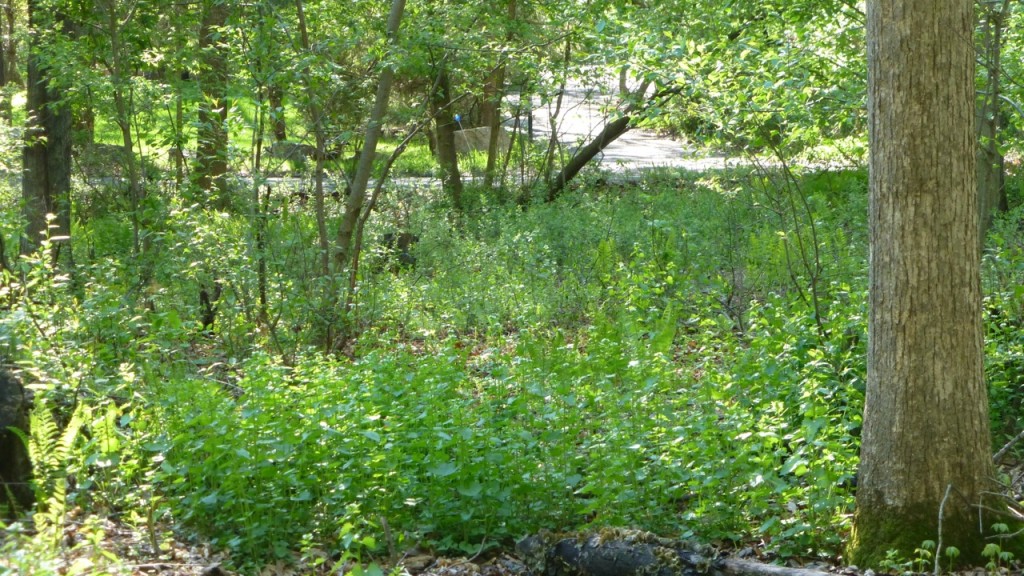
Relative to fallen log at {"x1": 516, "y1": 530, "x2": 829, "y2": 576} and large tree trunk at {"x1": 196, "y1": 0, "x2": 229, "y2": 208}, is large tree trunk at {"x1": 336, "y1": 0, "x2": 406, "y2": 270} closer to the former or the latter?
large tree trunk at {"x1": 196, "y1": 0, "x2": 229, "y2": 208}

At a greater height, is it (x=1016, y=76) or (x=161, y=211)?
(x=1016, y=76)

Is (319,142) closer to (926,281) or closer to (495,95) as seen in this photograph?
(495,95)

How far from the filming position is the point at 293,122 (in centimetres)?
1191

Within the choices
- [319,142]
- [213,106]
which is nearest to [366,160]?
[319,142]

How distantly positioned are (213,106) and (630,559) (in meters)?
8.77

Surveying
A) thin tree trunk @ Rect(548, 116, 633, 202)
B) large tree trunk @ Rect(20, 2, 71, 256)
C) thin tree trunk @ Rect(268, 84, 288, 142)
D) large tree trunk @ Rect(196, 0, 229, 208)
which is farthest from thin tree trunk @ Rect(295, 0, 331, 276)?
thin tree trunk @ Rect(548, 116, 633, 202)

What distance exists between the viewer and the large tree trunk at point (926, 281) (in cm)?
463

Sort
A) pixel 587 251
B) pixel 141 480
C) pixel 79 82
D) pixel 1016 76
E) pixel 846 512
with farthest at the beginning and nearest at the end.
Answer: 1. pixel 587 251
2. pixel 79 82
3. pixel 1016 76
4. pixel 141 480
5. pixel 846 512

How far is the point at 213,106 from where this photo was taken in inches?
463

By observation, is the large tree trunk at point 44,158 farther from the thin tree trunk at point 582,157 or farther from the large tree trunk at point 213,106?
the thin tree trunk at point 582,157

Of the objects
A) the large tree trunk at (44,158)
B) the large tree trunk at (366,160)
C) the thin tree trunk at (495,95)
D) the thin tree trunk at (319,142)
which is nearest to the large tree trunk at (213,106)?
the thin tree trunk at (319,142)

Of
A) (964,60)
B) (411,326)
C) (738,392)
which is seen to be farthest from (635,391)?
(411,326)

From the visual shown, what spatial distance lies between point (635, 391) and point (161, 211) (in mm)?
5716

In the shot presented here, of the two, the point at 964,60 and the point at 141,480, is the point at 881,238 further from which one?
the point at 141,480
